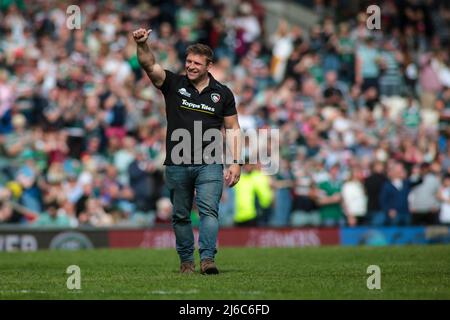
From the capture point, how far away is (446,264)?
1390cm

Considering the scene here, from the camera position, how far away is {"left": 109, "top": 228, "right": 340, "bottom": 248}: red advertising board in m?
21.1

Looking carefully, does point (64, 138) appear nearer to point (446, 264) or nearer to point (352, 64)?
point (352, 64)

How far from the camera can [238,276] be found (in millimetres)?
11914

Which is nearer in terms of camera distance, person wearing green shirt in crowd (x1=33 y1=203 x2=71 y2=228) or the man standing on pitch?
the man standing on pitch

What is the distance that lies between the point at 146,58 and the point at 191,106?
759 millimetres

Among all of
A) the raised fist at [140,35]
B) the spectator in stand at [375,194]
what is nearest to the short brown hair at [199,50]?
the raised fist at [140,35]

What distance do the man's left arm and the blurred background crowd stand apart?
30.9ft

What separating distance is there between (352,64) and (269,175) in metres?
5.86

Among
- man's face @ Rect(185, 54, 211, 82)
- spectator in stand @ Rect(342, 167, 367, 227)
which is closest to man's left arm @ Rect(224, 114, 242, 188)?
man's face @ Rect(185, 54, 211, 82)

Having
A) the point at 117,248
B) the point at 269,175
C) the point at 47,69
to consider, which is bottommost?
the point at 117,248

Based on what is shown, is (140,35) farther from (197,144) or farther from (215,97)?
(197,144)

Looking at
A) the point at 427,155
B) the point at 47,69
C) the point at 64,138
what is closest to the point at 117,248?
the point at 64,138
